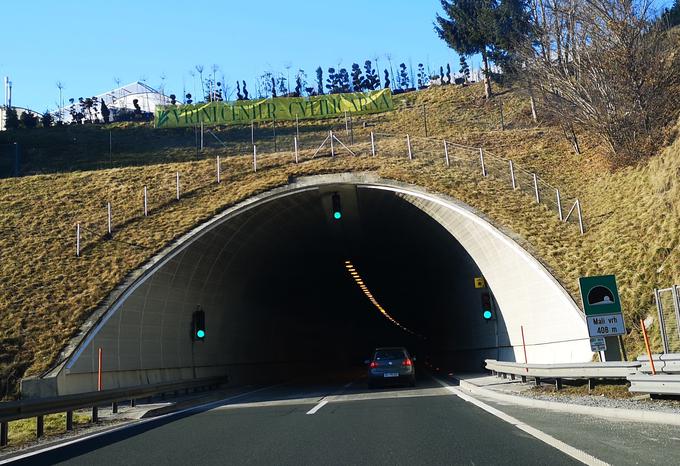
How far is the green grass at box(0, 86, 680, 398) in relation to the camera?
66.8ft

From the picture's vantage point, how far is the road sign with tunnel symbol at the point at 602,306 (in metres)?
14.6

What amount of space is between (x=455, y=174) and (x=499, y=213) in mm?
4475

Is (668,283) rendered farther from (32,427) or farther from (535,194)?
(32,427)

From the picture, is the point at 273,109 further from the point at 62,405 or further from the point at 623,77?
the point at 62,405

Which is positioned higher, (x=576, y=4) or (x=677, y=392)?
(x=576, y=4)

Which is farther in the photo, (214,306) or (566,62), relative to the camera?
(566,62)

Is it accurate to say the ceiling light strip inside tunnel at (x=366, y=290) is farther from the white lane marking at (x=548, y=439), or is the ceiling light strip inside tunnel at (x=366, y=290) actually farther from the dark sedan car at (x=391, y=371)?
the white lane marking at (x=548, y=439)

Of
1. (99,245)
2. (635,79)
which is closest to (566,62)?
(635,79)

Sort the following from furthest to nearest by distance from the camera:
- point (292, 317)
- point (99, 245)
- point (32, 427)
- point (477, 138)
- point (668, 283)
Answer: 1. point (292, 317)
2. point (477, 138)
3. point (99, 245)
4. point (668, 283)
5. point (32, 427)

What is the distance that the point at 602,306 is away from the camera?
14750mm

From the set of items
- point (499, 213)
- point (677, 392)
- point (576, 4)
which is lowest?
point (677, 392)

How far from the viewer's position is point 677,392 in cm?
1045

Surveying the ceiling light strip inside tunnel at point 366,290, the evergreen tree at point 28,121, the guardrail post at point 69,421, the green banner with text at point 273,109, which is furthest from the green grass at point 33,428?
the evergreen tree at point 28,121

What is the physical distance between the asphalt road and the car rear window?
9.29 m
